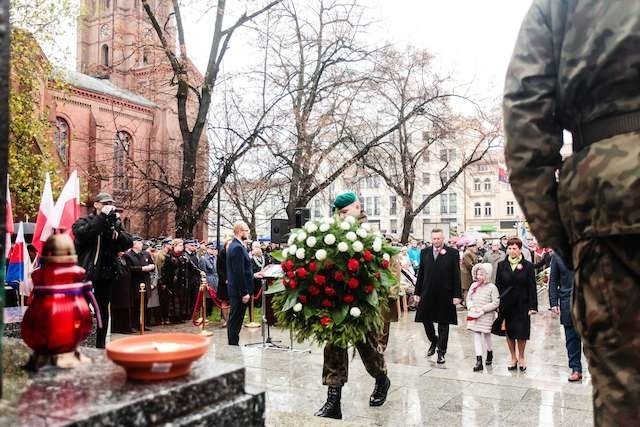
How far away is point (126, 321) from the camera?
1297 cm

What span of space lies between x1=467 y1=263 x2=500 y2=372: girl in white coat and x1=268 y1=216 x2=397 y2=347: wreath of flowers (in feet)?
12.1

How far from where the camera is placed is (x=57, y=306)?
8.08 feet

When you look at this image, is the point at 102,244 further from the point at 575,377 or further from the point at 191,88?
the point at 191,88

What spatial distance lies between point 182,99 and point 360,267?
1662 centimetres

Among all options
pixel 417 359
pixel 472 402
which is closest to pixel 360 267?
pixel 472 402

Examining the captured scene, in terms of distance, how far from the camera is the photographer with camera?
7184mm

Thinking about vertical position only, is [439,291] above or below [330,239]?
below

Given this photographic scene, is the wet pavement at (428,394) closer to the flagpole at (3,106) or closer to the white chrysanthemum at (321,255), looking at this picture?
the white chrysanthemum at (321,255)

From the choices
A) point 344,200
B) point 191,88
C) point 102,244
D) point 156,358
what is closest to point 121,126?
point 191,88

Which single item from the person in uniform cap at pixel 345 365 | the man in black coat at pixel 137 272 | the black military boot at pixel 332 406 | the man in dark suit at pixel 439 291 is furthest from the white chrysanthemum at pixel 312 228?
the man in black coat at pixel 137 272

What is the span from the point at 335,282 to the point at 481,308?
424 centimetres

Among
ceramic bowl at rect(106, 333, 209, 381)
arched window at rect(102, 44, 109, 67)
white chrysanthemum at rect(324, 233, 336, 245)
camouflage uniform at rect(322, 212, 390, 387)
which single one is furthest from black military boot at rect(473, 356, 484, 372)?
arched window at rect(102, 44, 109, 67)

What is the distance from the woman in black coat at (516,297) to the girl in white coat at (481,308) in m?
0.17

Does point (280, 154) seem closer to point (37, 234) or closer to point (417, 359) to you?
point (417, 359)
